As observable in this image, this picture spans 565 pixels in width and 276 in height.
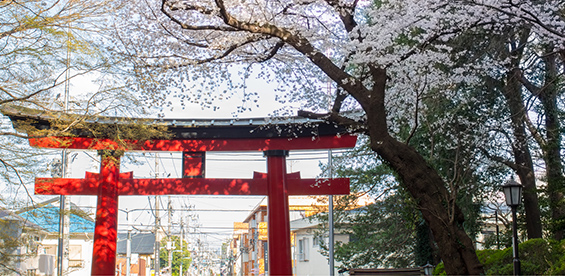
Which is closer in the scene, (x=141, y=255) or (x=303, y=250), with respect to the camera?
(x=303, y=250)

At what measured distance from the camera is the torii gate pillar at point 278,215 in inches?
413

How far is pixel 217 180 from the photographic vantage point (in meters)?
11.1

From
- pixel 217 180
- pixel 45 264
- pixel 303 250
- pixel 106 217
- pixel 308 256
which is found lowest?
pixel 308 256

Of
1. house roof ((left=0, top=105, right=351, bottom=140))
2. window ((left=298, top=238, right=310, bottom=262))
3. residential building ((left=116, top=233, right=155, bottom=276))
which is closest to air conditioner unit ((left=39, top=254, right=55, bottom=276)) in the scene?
house roof ((left=0, top=105, right=351, bottom=140))

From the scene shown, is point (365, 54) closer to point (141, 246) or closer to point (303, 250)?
point (303, 250)

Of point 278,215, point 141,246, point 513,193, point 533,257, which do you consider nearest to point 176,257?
point 141,246

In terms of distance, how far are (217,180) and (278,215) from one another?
1.63 m

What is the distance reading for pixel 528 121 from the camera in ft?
31.9

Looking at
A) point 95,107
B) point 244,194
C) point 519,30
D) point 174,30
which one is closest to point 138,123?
point 95,107

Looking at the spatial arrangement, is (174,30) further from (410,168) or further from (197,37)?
(410,168)

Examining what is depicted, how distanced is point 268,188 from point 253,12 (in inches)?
201

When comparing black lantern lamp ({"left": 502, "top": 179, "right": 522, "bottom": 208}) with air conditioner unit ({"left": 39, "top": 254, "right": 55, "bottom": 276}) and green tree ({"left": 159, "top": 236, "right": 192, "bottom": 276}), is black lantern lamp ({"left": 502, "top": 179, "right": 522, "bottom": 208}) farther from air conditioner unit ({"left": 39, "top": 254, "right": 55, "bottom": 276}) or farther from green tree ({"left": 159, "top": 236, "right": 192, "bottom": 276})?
green tree ({"left": 159, "top": 236, "right": 192, "bottom": 276})

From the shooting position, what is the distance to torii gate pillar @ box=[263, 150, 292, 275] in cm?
1050

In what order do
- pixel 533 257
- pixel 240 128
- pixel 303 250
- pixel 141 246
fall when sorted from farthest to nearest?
pixel 141 246 → pixel 303 250 → pixel 240 128 → pixel 533 257
